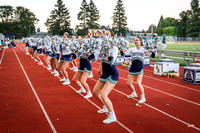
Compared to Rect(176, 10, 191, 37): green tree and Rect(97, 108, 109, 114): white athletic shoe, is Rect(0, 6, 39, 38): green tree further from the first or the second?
Rect(97, 108, 109, 114): white athletic shoe

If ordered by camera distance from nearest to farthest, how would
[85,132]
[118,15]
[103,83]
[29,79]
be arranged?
[85,132]
[103,83]
[29,79]
[118,15]

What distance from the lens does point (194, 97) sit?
22.2 feet

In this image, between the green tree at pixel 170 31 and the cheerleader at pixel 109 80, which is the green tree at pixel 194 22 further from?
the cheerleader at pixel 109 80

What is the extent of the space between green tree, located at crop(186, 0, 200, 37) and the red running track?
70.3 metres

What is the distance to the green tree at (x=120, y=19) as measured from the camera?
69.4 metres

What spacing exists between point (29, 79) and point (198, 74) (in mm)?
7607

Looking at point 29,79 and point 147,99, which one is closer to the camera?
point 147,99

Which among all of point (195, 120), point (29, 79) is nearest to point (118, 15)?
point (29, 79)

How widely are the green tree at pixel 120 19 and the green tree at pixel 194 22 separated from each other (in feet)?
75.5

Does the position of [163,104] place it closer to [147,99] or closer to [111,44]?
[147,99]

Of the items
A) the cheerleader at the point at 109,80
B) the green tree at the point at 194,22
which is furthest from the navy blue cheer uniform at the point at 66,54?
the green tree at the point at 194,22

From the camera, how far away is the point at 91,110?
5562mm

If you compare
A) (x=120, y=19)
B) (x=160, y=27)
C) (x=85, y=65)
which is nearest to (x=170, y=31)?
(x=160, y=27)

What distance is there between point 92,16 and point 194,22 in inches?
1403
